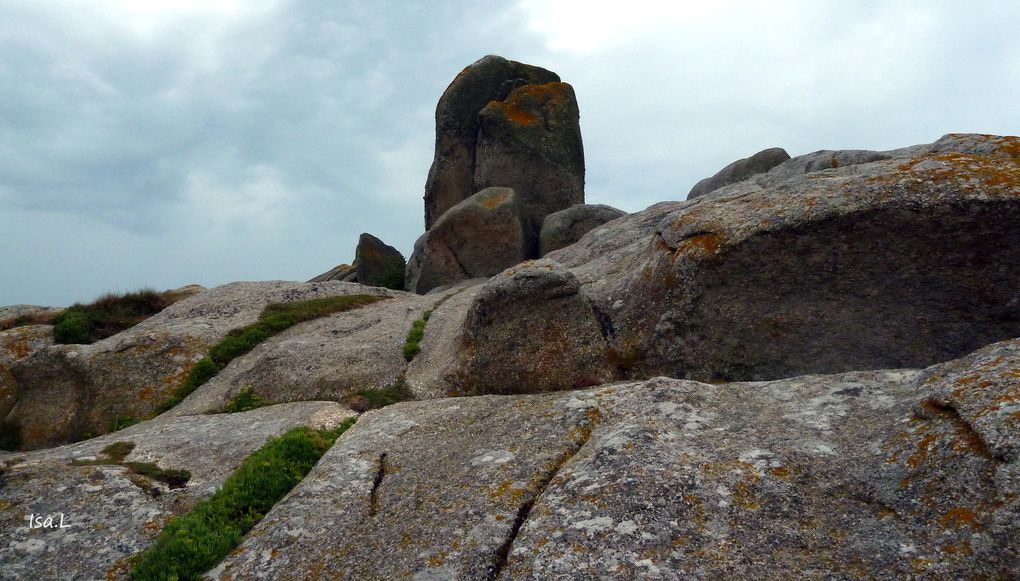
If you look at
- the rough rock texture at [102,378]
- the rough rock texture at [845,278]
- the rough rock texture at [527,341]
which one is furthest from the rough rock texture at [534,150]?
the rough rock texture at [845,278]

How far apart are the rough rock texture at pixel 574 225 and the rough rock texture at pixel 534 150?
12.5 feet

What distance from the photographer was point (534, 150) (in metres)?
41.4

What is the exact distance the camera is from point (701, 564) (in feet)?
23.3

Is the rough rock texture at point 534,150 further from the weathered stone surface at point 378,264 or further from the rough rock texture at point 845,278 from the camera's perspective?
the rough rock texture at point 845,278

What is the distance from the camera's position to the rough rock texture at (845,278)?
1302 centimetres

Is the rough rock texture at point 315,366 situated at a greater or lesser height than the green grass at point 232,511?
greater

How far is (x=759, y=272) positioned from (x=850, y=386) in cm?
416

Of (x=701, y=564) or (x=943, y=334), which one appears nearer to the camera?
(x=701, y=564)

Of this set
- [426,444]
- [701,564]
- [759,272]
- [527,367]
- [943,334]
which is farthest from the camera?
[527,367]

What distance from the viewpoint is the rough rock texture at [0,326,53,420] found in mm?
21730

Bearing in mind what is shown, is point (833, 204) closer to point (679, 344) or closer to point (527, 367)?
point (679, 344)

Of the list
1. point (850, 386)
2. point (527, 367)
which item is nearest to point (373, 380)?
point (527, 367)

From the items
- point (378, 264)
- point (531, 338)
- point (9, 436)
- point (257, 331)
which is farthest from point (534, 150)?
point (9, 436)

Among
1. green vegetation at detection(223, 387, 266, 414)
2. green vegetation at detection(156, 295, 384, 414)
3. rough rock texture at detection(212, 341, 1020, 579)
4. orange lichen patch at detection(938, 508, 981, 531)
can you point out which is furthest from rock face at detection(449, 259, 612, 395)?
green vegetation at detection(156, 295, 384, 414)
